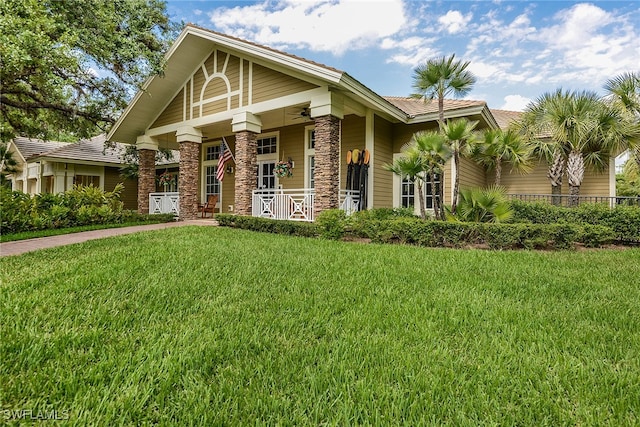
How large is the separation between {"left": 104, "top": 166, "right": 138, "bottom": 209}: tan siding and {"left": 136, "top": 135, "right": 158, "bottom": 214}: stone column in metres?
6.72

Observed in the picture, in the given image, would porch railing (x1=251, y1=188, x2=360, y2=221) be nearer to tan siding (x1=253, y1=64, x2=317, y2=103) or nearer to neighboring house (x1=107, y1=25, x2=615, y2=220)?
neighboring house (x1=107, y1=25, x2=615, y2=220)

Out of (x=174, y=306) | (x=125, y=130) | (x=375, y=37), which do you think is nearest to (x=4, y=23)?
(x=174, y=306)

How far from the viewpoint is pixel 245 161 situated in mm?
10789

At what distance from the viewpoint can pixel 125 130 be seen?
48.0 ft

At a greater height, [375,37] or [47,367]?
[375,37]

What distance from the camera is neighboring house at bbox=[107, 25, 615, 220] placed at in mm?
9164

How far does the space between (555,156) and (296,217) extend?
933 cm

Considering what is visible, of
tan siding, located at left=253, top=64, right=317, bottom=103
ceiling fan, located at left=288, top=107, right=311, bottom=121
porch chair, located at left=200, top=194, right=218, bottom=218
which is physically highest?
tan siding, located at left=253, top=64, right=317, bottom=103

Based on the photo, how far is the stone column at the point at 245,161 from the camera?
1076 cm

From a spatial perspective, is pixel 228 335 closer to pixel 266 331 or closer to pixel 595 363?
pixel 266 331

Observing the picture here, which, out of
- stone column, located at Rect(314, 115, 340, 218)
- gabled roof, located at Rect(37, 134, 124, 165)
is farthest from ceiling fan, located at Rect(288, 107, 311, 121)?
gabled roof, located at Rect(37, 134, 124, 165)

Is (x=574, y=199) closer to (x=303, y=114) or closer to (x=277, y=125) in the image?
(x=303, y=114)

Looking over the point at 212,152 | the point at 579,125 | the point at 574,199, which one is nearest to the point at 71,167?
the point at 212,152

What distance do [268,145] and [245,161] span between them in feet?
10.5
